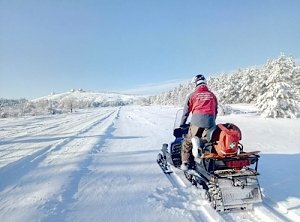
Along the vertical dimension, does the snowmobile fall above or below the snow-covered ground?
above

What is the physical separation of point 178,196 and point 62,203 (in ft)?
6.31

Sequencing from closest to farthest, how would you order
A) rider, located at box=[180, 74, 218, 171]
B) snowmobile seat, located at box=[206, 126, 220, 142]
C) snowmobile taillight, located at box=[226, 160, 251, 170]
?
1. snowmobile taillight, located at box=[226, 160, 251, 170]
2. snowmobile seat, located at box=[206, 126, 220, 142]
3. rider, located at box=[180, 74, 218, 171]

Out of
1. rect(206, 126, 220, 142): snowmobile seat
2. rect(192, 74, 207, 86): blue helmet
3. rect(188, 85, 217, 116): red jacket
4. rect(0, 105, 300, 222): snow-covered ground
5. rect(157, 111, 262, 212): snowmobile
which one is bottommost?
rect(0, 105, 300, 222): snow-covered ground

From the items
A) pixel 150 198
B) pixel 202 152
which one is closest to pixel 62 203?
pixel 150 198

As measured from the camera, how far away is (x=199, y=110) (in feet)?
16.1

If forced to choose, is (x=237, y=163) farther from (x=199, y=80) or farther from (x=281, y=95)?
(x=281, y=95)

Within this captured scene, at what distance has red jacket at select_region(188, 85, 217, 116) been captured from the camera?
4877mm

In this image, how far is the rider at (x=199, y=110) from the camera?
4852 millimetres

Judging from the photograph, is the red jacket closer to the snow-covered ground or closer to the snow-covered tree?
the snow-covered ground

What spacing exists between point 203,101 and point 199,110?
173 millimetres

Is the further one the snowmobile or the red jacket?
the red jacket

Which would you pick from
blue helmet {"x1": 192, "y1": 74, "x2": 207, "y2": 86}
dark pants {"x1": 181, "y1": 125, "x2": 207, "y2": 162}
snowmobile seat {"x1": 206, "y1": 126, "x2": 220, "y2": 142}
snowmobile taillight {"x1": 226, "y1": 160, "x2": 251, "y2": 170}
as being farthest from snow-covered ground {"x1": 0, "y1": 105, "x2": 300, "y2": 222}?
blue helmet {"x1": 192, "y1": 74, "x2": 207, "y2": 86}

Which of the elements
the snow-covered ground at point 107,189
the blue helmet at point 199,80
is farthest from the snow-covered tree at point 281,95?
the blue helmet at point 199,80

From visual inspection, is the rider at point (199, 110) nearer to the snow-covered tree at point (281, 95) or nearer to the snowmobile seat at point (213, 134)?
the snowmobile seat at point (213, 134)
